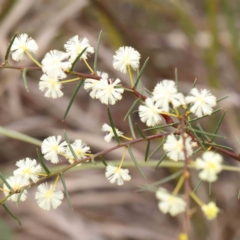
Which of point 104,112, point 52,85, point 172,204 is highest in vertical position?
point 104,112

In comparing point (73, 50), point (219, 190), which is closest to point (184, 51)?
point (219, 190)

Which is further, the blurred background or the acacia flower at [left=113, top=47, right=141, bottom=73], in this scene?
the blurred background

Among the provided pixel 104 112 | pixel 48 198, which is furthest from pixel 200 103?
pixel 104 112

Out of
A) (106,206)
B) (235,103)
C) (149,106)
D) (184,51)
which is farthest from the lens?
(184,51)

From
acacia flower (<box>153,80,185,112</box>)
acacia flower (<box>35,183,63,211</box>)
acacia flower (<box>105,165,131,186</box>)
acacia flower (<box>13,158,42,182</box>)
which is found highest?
acacia flower (<box>153,80,185,112</box>)

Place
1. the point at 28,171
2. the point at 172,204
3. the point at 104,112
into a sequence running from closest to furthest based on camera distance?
1. the point at 172,204
2. the point at 28,171
3. the point at 104,112

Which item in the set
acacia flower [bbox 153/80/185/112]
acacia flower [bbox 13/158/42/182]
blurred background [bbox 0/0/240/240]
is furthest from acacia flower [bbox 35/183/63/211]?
blurred background [bbox 0/0/240/240]

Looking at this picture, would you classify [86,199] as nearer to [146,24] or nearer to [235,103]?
[235,103]

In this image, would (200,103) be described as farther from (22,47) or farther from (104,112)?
(104,112)

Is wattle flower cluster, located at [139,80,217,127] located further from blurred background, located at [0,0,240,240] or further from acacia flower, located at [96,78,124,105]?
blurred background, located at [0,0,240,240]
